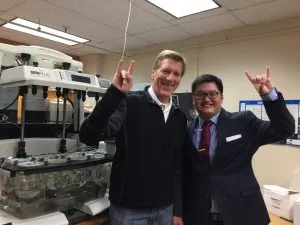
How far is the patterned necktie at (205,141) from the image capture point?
152cm

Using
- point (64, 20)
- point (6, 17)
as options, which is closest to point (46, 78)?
point (64, 20)

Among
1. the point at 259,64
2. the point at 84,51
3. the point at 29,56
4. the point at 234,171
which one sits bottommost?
the point at 234,171

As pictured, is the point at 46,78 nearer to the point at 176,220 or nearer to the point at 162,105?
the point at 162,105

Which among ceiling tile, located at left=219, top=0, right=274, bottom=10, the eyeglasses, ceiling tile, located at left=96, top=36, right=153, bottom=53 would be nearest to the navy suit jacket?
the eyeglasses

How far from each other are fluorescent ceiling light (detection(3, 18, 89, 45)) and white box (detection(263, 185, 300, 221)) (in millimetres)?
3534

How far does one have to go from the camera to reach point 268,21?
11.2ft

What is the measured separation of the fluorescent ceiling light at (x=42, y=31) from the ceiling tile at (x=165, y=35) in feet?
3.67

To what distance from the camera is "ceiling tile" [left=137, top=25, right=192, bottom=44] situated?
389 cm

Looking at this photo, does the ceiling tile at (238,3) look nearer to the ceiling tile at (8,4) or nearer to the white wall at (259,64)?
the white wall at (259,64)

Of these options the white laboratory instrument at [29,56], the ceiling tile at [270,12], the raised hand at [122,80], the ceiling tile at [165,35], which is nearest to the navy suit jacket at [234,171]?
the raised hand at [122,80]

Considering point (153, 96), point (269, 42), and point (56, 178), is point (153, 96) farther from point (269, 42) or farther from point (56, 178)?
point (269, 42)

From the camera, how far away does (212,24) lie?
11.8 feet

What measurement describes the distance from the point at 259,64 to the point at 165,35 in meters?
1.41

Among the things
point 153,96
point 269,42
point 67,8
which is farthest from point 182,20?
point 153,96
